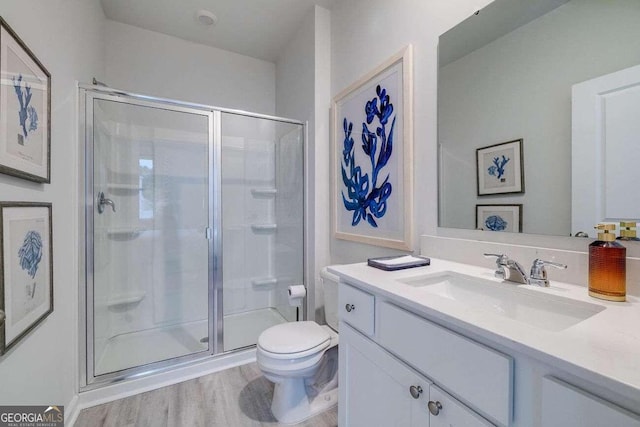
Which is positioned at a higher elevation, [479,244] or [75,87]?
[75,87]

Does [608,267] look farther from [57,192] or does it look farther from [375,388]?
[57,192]

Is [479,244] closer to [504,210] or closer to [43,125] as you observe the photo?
[504,210]

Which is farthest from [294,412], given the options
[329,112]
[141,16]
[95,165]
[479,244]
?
[141,16]

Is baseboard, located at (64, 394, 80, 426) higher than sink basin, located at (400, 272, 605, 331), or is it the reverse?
sink basin, located at (400, 272, 605, 331)

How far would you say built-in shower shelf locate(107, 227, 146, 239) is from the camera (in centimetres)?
189

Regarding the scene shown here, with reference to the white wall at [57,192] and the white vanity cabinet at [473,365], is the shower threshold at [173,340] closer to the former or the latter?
the white wall at [57,192]

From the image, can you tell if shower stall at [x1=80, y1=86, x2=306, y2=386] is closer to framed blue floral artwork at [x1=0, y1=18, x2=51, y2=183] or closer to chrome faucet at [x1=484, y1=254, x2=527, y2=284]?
framed blue floral artwork at [x1=0, y1=18, x2=51, y2=183]

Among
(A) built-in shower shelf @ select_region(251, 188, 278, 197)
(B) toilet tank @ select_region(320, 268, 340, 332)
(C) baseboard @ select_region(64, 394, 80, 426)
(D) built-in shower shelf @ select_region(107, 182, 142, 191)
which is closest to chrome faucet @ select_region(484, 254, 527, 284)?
(B) toilet tank @ select_region(320, 268, 340, 332)

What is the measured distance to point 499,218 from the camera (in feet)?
3.42

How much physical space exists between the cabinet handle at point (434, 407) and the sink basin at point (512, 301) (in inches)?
10.1

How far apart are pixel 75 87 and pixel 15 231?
1021 mm

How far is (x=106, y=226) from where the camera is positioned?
5.90 ft

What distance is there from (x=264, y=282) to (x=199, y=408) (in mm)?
1107

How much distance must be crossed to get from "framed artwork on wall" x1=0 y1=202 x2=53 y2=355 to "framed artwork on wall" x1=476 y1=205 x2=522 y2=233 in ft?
5.46
